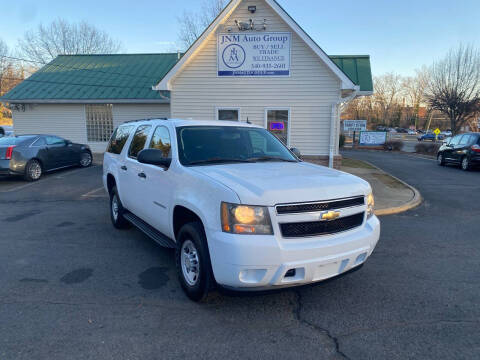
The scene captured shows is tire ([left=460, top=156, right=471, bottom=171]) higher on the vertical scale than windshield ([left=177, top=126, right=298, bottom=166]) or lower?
lower

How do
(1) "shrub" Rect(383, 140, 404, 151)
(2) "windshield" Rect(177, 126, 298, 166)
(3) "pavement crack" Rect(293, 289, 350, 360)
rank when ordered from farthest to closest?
1. (1) "shrub" Rect(383, 140, 404, 151)
2. (2) "windshield" Rect(177, 126, 298, 166)
3. (3) "pavement crack" Rect(293, 289, 350, 360)

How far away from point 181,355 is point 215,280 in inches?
25.9

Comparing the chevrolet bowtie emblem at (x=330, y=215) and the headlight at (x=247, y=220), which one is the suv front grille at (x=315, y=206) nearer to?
the chevrolet bowtie emblem at (x=330, y=215)

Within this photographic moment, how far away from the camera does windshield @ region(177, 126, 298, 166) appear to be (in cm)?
401

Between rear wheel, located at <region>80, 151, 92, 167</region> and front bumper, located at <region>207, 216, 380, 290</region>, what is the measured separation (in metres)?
12.3

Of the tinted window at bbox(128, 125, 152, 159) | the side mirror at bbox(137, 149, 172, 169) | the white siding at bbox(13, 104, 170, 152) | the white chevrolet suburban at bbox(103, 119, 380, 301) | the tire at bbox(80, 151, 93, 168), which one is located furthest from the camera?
the white siding at bbox(13, 104, 170, 152)

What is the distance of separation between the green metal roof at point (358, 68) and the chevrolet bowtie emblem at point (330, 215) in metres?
11.3

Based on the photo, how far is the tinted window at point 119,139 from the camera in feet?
18.7

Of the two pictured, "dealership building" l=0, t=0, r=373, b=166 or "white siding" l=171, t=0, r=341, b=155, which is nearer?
"dealership building" l=0, t=0, r=373, b=166

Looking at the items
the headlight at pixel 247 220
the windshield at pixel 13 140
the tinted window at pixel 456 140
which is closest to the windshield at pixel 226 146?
the headlight at pixel 247 220

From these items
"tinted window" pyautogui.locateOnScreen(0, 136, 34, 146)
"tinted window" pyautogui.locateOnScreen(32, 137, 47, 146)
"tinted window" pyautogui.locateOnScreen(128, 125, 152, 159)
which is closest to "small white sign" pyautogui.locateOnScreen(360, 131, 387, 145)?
"tinted window" pyautogui.locateOnScreen(32, 137, 47, 146)

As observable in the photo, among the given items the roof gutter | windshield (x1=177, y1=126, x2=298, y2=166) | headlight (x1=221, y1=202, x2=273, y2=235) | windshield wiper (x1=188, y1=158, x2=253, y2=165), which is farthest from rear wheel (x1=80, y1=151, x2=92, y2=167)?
headlight (x1=221, y1=202, x2=273, y2=235)

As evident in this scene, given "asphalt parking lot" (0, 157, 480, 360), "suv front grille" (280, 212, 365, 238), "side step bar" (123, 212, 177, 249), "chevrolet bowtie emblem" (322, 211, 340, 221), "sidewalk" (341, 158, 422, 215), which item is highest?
"chevrolet bowtie emblem" (322, 211, 340, 221)

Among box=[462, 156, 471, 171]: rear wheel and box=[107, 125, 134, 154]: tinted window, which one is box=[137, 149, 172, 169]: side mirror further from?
box=[462, 156, 471, 171]: rear wheel
